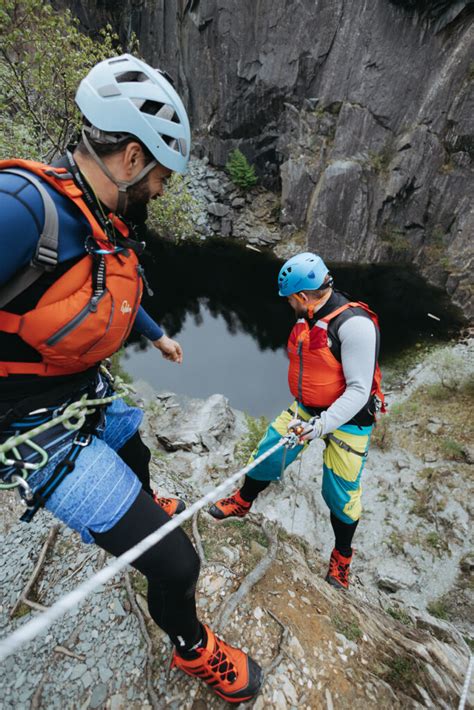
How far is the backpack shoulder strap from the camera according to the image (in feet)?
4.59

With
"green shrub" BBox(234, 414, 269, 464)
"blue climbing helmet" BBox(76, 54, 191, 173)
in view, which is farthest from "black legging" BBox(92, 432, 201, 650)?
"green shrub" BBox(234, 414, 269, 464)

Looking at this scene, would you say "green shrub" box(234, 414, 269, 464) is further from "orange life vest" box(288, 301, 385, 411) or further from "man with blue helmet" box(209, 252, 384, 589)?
"orange life vest" box(288, 301, 385, 411)

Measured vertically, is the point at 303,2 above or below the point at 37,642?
above

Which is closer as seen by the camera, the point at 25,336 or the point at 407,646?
the point at 25,336

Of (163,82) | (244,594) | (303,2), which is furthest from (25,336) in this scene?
(303,2)

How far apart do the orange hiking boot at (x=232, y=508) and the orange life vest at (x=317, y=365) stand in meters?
1.34

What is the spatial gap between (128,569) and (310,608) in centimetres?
154

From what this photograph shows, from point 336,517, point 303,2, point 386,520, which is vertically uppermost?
point 303,2

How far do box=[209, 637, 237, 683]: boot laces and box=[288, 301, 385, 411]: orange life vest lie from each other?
77.7 inches

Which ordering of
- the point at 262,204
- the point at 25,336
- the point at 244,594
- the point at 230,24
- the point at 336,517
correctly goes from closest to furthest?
the point at 25,336 < the point at 244,594 < the point at 336,517 < the point at 230,24 < the point at 262,204

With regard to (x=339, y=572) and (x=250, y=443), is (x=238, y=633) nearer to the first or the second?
(x=339, y=572)

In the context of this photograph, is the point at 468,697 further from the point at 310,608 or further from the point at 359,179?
the point at 359,179

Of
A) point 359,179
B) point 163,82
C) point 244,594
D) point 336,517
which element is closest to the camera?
point 163,82

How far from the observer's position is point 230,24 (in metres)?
27.6
